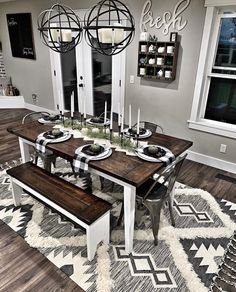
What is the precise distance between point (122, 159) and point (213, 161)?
210cm

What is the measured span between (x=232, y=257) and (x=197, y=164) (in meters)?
1.78

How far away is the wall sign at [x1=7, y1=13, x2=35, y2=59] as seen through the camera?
17.3 ft

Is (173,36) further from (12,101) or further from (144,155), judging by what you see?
(12,101)

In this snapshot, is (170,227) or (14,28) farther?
(14,28)

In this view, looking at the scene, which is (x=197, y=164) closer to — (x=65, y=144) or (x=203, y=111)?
(x=203, y=111)

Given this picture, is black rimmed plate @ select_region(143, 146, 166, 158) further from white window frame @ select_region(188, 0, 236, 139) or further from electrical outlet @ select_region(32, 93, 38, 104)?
electrical outlet @ select_region(32, 93, 38, 104)

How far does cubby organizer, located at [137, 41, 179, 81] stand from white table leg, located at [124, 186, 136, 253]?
7.36 ft

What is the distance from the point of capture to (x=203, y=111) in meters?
3.61

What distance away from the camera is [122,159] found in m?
2.11

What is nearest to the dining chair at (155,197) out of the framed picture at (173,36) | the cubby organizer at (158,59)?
the cubby organizer at (158,59)

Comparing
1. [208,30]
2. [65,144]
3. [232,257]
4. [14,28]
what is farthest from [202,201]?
[14,28]

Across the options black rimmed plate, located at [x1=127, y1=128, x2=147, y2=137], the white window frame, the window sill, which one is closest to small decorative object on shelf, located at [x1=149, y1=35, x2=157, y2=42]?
the white window frame

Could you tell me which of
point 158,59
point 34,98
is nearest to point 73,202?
point 158,59

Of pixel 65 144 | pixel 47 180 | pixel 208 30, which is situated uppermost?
pixel 208 30
